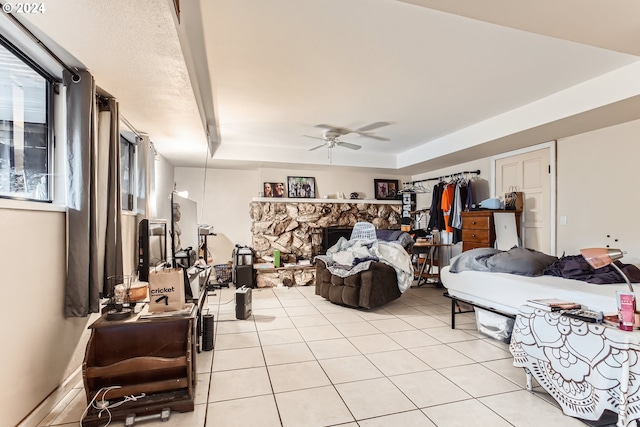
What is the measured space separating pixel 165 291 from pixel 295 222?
13.6 feet

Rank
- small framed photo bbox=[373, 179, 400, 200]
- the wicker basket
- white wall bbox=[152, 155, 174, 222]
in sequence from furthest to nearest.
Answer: small framed photo bbox=[373, 179, 400, 200] < the wicker basket < white wall bbox=[152, 155, 174, 222]

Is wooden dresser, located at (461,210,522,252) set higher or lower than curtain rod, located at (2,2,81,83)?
lower

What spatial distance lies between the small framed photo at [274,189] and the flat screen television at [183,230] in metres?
2.59

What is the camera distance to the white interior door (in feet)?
13.6

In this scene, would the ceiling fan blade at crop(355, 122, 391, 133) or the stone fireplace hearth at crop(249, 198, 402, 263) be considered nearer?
the ceiling fan blade at crop(355, 122, 391, 133)

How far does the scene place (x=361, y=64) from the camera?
8.75 feet

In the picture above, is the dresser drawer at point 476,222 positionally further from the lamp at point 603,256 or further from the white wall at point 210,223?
the lamp at point 603,256

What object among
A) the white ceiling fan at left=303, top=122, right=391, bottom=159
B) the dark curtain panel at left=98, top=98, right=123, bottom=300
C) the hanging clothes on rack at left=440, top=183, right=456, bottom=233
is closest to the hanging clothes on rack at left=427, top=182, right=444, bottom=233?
the hanging clothes on rack at left=440, top=183, right=456, bottom=233

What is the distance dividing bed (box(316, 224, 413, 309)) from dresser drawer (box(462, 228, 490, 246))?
3.53 feet

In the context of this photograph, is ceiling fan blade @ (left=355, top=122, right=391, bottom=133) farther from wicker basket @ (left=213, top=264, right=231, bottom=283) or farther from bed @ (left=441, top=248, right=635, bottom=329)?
wicker basket @ (left=213, top=264, right=231, bottom=283)

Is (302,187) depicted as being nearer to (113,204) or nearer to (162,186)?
(162,186)

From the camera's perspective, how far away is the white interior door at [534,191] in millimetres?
4160

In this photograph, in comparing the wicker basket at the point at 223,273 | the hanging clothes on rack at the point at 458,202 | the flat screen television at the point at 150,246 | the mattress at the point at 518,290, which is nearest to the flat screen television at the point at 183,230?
the flat screen television at the point at 150,246

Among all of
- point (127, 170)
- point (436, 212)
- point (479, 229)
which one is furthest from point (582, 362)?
point (127, 170)
